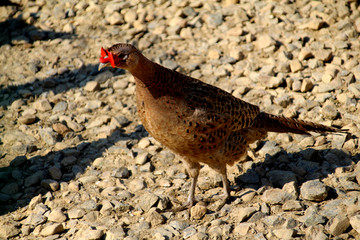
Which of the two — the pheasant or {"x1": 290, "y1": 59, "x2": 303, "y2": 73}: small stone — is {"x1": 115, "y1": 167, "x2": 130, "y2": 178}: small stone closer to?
the pheasant

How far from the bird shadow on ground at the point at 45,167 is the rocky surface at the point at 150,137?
2 cm

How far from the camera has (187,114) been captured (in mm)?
4492

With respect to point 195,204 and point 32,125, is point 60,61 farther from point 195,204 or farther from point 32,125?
point 195,204

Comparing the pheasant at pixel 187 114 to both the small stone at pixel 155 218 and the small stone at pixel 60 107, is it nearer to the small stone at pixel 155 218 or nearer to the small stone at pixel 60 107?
the small stone at pixel 155 218

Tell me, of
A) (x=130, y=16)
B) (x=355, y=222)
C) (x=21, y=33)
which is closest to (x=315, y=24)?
(x=130, y=16)

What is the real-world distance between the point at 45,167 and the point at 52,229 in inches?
50.5

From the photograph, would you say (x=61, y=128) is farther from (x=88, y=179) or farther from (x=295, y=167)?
(x=295, y=167)

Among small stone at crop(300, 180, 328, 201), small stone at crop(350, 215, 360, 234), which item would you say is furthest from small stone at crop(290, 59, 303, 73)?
small stone at crop(350, 215, 360, 234)

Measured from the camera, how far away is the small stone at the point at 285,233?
13.2 feet

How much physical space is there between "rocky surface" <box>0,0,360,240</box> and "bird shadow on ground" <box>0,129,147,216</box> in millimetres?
18

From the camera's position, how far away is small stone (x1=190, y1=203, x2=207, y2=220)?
15.8ft

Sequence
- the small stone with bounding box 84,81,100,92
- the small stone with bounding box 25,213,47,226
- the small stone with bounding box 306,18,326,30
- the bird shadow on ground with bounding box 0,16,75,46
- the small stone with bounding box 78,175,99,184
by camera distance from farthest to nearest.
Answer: the bird shadow on ground with bounding box 0,16,75,46 → the small stone with bounding box 306,18,326,30 → the small stone with bounding box 84,81,100,92 → the small stone with bounding box 78,175,99,184 → the small stone with bounding box 25,213,47,226

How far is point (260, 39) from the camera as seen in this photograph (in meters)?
7.27

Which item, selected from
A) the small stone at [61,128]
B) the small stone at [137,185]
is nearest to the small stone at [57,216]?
the small stone at [137,185]
